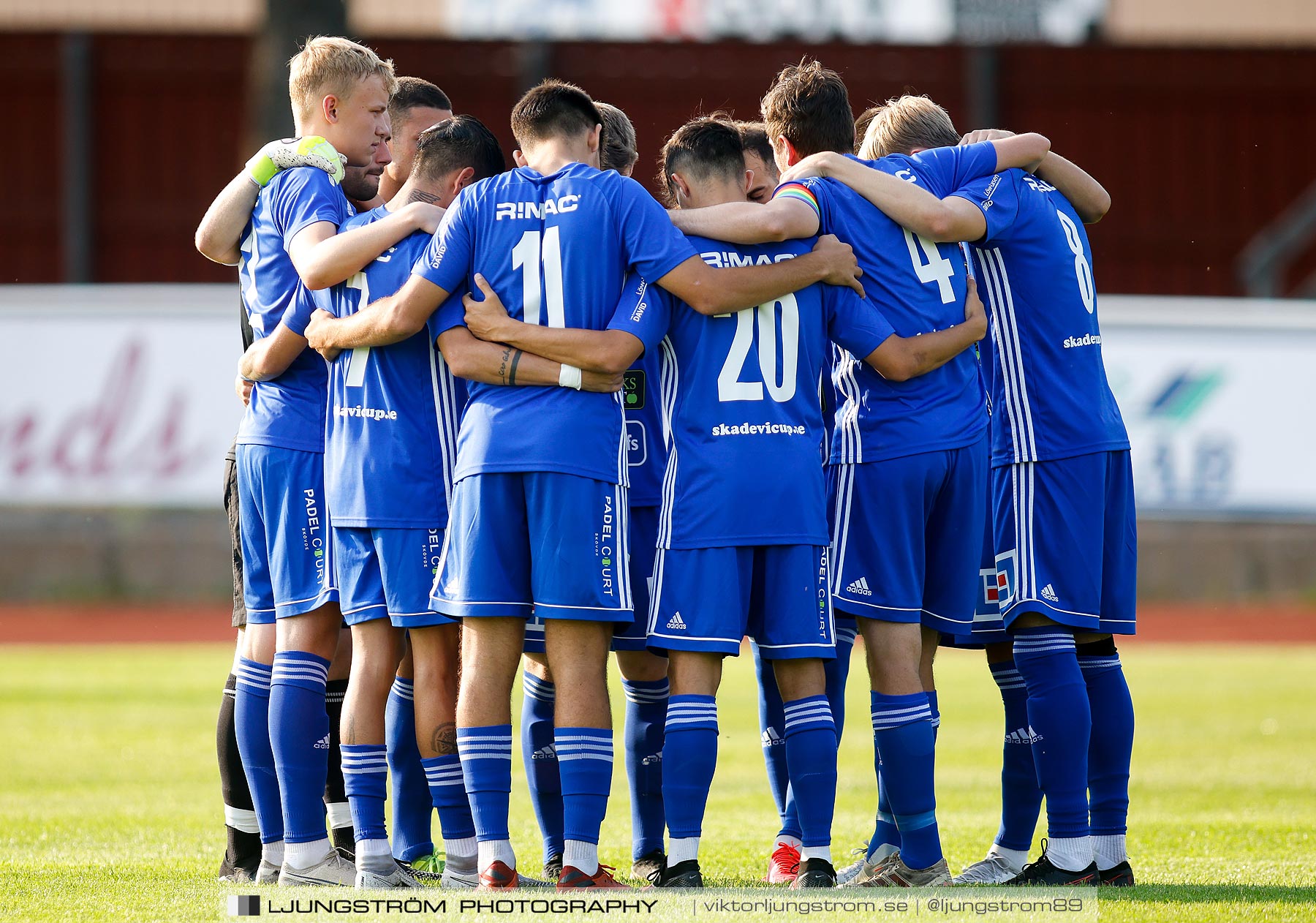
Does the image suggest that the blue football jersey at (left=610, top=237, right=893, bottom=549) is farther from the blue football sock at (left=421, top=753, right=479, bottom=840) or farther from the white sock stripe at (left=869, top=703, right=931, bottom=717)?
Answer: the blue football sock at (left=421, top=753, right=479, bottom=840)

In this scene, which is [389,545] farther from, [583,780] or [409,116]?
[409,116]

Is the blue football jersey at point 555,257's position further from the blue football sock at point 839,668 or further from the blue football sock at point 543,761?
the blue football sock at point 839,668

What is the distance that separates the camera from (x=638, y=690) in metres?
5.37

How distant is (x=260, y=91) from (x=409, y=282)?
15230 mm

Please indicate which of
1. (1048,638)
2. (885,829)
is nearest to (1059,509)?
(1048,638)

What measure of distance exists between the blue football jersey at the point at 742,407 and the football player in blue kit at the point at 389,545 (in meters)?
0.70

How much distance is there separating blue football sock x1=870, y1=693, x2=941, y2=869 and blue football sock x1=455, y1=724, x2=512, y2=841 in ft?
3.83

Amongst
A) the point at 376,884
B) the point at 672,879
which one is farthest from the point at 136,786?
→ the point at 672,879

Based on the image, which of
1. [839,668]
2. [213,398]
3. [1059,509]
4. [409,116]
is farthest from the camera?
Result: [213,398]

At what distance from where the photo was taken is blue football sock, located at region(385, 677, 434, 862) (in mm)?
5336

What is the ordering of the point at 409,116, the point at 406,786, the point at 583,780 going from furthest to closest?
the point at 409,116 → the point at 406,786 → the point at 583,780

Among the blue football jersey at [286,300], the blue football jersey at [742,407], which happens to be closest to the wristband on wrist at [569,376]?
the blue football jersey at [742,407]

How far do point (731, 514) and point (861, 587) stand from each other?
1.79 feet

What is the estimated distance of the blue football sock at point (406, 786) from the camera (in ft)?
17.5
